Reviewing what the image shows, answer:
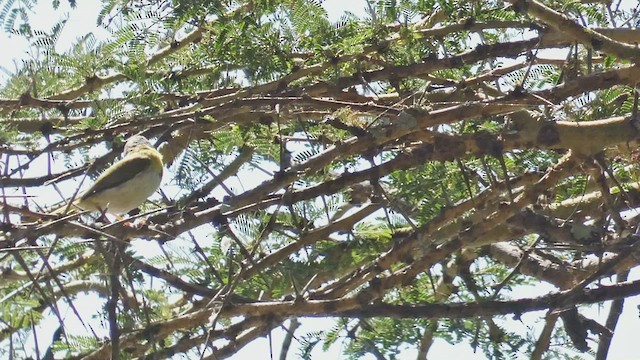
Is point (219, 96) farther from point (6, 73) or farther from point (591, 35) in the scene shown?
point (591, 35)

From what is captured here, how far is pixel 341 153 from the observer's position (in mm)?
4055

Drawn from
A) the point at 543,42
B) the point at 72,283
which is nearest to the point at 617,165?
the point at 543,42

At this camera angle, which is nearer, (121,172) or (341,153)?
(341,153)

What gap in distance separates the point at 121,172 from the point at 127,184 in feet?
0.34

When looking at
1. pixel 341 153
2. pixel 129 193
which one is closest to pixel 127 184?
pixel 129 193

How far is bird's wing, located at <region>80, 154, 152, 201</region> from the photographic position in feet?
16.8

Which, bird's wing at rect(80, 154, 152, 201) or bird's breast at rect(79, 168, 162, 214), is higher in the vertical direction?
bird's wing at rect(80, 154, 152, 201)

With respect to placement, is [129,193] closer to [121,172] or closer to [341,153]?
[121,172]

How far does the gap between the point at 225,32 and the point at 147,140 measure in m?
1.05

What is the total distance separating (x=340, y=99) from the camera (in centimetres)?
491

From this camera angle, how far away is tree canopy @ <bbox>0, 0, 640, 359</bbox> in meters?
4.07

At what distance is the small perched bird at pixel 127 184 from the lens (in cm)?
508

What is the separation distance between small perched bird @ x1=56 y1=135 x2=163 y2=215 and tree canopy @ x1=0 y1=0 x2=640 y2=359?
3.7 inches

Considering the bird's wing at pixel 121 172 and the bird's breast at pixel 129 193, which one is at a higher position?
the bird's wing at pixel 121 172
